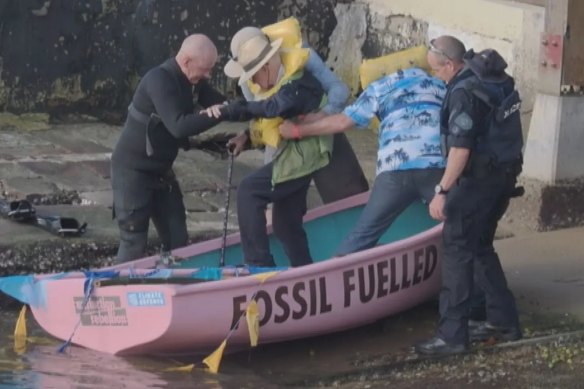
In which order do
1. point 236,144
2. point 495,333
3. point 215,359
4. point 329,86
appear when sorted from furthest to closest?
point 236,144 < point 329,86 < point 495,333 < point 215,359

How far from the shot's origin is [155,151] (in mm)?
7559

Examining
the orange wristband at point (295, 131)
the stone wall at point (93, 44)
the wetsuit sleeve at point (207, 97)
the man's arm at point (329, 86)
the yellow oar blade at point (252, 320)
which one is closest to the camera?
the yellow oar blade at point (252, 320)

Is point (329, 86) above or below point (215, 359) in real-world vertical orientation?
above

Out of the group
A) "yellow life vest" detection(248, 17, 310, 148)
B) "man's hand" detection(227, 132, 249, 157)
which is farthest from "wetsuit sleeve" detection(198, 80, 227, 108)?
"yellow life vest" detection(248, 17, 310, 148)

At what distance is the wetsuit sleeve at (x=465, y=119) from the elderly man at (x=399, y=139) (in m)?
0.52

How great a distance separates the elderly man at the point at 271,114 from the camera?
7230 mm

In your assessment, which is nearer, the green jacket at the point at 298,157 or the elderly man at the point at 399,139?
the elderly man at the point at 399,139

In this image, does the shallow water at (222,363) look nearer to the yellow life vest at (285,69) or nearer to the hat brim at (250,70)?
the yellow life vest at (285,69)

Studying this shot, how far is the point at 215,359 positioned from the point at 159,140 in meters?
1.51

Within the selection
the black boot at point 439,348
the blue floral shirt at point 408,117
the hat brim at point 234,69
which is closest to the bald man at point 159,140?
the hat brim at point 234,69

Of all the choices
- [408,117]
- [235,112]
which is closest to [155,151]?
[235,112]

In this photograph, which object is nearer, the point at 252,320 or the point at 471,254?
the point at 252,320

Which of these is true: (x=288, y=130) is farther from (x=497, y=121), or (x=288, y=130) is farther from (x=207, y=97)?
(x=497, y=121)

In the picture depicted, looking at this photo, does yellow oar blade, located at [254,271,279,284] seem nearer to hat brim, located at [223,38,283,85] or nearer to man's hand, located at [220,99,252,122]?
man's hand, located at [220,99,252,122]
